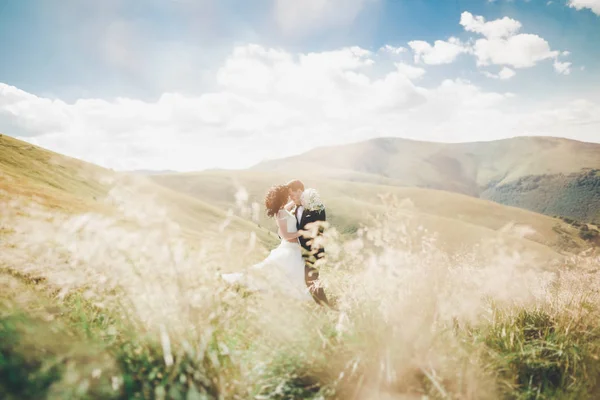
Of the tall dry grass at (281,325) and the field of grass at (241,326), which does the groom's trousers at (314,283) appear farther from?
the tall dry grass at (281,325)

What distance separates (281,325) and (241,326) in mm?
422

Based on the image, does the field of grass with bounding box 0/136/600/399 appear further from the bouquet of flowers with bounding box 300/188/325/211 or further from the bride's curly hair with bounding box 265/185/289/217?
the bride's curly hair with bounding box 265/185/289/217

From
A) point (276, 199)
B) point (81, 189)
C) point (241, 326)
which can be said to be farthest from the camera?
point (81, 189)

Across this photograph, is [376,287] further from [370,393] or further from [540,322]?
[540,322]

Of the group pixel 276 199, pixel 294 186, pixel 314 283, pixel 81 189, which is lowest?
pixel 314 283

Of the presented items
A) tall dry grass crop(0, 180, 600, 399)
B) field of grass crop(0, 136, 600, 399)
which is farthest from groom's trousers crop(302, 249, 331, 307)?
tall dry grass crop(0, 180, 600, 399)

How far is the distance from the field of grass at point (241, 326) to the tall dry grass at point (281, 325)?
0.01 metres

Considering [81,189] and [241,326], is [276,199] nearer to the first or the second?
[241,326]

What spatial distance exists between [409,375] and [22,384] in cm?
279

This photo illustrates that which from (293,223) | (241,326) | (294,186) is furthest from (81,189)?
(241,326)

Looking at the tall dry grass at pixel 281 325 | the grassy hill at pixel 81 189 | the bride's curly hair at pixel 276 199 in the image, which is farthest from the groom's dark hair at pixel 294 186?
the tall dry grass at pixel 281 325

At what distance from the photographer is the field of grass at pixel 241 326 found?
256 cm

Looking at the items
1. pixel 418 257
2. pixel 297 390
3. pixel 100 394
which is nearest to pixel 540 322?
pixel 418 257

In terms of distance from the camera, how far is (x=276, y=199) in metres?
7.54
